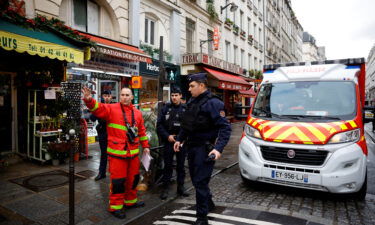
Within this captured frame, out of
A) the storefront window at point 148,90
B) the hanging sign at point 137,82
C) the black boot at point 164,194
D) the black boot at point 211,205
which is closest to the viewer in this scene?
the black boot at point 211,205

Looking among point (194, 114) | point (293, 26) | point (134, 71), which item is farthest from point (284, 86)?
point (293, 26)

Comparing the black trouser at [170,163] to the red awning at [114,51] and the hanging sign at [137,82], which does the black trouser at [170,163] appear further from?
the hanging sign at [137,82]

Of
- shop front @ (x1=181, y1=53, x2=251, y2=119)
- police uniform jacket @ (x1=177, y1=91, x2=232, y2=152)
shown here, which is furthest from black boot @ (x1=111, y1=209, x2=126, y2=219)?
shop front @ (x1=181, y1=53, x2=251, y2=119)

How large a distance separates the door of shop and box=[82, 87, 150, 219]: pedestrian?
4.58m

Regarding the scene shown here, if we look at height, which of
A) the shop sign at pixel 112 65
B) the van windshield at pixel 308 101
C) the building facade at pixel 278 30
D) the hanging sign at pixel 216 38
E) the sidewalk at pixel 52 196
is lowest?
the sidewalk at pixel 52 196

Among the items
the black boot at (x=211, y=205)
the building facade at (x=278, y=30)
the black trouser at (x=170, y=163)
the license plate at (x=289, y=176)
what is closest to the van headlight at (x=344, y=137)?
the license plate at (x=289, y=176)

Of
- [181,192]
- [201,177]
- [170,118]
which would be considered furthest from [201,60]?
[201,177]

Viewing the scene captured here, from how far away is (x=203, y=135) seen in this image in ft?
10.8

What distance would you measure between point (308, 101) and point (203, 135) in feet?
8.40

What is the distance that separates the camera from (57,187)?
4777mm

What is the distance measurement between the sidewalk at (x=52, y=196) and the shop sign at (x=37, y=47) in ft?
8.65

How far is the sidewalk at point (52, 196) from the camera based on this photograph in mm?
Result: 3557

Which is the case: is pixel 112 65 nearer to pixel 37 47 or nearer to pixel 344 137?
pixel 37 47

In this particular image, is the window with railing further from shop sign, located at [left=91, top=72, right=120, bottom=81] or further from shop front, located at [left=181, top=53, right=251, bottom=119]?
shop sign, located at [left=91, top=72, right=120, bottom=81]
